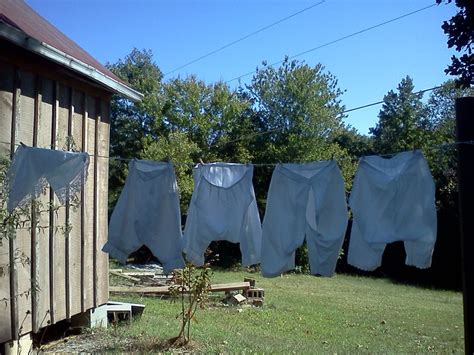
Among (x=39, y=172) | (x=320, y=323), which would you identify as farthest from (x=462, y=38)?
Result: (x=320, y=323)

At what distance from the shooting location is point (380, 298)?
1603 centimetres

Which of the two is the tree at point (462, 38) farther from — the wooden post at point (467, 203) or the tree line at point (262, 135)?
the tree line at point (262, 135)

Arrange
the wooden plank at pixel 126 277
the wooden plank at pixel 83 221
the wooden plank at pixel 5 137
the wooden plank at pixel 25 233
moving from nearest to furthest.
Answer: the wooden plank at pixel 5 137 < the wooden plank at pixel 25 233 < the wooden plank at pixel 83 221 < the wooden plank at pixel 126 277

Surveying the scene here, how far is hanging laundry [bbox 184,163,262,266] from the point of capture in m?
5.05

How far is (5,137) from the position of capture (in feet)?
18.7

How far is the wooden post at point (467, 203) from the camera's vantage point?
153 inches

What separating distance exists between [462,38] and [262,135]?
21.9 meters

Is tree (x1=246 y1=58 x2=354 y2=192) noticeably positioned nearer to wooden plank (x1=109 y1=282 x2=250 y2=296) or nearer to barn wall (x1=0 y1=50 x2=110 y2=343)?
wooden plank (x1=109 y1=282 x2=250 y2=296)

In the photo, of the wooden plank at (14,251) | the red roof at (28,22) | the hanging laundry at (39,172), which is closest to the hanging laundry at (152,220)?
the hanging laundry at (39,172)

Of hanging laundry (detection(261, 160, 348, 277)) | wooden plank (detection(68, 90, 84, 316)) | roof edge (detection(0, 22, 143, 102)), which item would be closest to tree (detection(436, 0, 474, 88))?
hanging laundry (detection(261, 160, 348, 277))

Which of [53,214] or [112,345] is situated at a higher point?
[53,214]

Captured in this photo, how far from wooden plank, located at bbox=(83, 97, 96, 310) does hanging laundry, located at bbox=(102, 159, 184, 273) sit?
7.61 feet

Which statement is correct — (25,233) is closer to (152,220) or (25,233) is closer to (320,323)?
(152,220)

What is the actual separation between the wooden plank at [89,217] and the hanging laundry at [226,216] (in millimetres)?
2659
